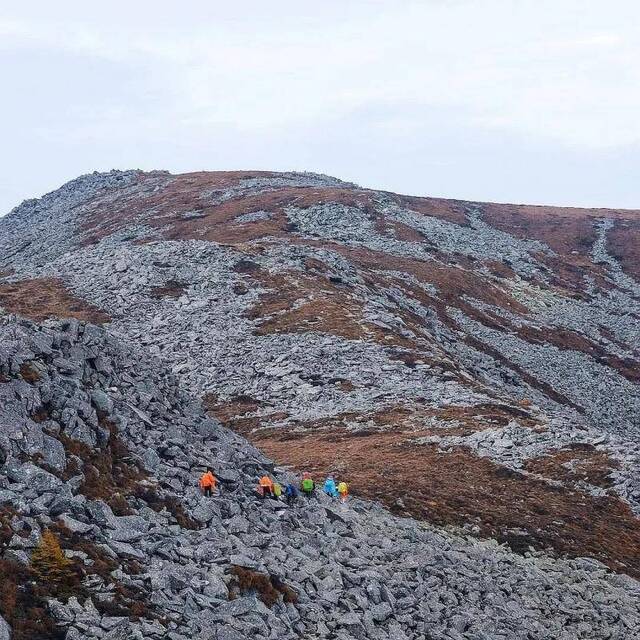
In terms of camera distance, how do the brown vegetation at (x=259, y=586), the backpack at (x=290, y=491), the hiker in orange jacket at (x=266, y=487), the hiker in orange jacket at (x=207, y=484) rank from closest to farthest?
the brown vegetation at (x=259, y=586) < the hiker in orange jacket at (x=207, y=484) < the hiker in orange jacket at (x=266, y=487) < the backpack at (x=290, y=491)

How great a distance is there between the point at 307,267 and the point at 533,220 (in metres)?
86.1

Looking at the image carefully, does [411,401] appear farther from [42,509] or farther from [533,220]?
[533,220]

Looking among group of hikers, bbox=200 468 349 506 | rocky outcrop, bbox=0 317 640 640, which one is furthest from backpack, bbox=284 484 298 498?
rocky outcrop, bbox=0 317 640 640

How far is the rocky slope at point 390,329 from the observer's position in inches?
1553

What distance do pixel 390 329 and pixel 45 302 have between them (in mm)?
33968

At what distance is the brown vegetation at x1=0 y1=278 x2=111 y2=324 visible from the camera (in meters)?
71.4

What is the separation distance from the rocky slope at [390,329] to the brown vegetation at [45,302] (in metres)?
0.28

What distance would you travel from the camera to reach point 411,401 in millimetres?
52844

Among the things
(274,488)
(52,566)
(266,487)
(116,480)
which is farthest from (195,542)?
(274,488)

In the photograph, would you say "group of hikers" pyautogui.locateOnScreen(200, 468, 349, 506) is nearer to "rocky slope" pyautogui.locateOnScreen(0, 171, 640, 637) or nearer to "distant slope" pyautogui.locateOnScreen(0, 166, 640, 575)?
"rocky slope" pyautogui.locateOnScreen(0, 171, 640, 637)

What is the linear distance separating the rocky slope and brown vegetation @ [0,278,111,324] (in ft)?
0.91

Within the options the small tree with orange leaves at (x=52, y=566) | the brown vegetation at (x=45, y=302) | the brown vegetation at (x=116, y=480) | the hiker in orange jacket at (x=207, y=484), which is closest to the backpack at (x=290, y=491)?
the hiker in orange jacket at (x=207, y=484)

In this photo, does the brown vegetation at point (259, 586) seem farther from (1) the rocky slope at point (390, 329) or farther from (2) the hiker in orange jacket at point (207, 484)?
(2) the hiker in orange jacket at point (207, 484)

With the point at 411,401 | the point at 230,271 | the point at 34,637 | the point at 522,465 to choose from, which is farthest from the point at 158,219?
the point at 34,637
